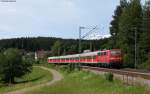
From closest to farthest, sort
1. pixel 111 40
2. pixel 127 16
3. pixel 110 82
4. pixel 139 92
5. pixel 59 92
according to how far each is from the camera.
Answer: pixel 139 92, pixel 110 82, pixel 59 92, pixel 127 16, pixel 111 40

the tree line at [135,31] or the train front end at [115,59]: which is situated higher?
the tree line at [135,31]

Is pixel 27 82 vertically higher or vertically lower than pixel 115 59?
lower

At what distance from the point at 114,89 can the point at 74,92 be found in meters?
7.96

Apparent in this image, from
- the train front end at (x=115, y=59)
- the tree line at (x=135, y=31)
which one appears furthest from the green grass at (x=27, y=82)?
the tree line at (x=135, y=31)

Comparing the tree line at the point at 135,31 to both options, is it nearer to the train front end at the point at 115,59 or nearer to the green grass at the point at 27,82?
the green grass at the point at 27,82

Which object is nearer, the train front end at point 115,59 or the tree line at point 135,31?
the train front end at point 115,59

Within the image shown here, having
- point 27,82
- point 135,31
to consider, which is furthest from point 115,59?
point 135,31

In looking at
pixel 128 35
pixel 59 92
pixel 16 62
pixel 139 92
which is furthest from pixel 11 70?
pixel 139 92

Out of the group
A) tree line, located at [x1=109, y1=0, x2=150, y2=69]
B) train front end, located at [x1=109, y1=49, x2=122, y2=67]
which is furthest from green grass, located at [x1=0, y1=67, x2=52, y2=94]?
tree line, located at [x1=109, y1=0, x2=150, y2=69]

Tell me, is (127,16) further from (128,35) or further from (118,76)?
(118,76)

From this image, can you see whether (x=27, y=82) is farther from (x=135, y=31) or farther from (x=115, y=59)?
(x=135, y=31)

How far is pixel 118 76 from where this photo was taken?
39.5 meters

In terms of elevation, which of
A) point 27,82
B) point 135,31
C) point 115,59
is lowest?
point 27,82

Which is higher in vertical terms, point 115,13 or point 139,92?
point 115,13
